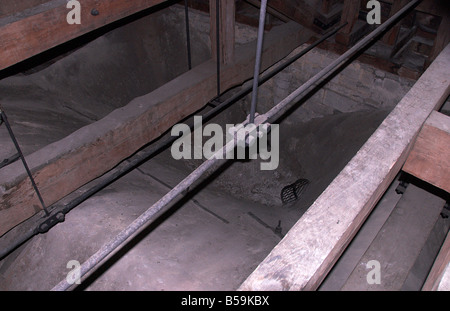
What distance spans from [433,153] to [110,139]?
3.28 m

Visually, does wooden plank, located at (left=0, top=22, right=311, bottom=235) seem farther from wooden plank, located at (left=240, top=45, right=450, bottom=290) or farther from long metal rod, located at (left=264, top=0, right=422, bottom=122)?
wooden plank, located at (left=240, top=45, right=450, bottom=290)

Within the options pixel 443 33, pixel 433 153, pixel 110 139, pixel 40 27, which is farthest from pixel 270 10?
pixel 433 153

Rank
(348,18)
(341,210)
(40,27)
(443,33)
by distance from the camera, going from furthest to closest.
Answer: (348,18) → (443,33) → (40,27) → (341,210)

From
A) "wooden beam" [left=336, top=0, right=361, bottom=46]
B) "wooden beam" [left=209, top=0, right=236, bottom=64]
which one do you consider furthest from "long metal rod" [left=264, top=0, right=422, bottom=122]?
"wooden beam" [left=336, top=0, right=361, bottom=46]

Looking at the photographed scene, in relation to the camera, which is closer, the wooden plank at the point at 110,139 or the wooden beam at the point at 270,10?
the wooden plank at the point at 110,139

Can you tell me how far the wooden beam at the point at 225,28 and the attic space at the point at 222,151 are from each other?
2cm

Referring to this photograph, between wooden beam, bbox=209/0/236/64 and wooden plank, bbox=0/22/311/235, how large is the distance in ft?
0.54

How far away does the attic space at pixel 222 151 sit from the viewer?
2.05 m

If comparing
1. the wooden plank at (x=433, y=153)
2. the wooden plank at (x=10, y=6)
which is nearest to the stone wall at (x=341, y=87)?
the wooden plank at (x=433, y=153)

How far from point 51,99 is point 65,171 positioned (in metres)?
4.30

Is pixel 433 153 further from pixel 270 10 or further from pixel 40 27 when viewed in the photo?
pixel 270 10

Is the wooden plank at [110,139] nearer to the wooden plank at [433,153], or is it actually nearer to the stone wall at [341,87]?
the stone wall at [341,87]

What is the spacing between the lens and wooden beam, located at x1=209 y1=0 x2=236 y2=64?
422cm

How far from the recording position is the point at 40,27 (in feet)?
9.55
